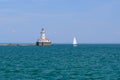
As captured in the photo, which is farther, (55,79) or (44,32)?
(44,32)

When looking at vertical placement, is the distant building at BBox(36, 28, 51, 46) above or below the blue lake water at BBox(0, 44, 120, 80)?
above

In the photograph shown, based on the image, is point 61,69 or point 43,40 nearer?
point 61,69

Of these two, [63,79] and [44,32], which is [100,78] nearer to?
[63,79]

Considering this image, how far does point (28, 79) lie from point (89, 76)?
7.54 metres

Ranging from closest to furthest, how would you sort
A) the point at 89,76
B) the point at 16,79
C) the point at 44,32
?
the point at 16,79
the point at 89,76
the point at 44,32

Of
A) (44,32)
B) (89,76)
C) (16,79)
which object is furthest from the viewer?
(44,32)

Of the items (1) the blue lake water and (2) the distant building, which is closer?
(1) the blue lake water

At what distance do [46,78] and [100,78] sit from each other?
609 centimetres

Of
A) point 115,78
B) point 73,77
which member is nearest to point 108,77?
point 115,78

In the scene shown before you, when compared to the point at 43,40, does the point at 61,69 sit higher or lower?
lower

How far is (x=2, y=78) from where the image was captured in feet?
131

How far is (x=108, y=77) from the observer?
134 feet

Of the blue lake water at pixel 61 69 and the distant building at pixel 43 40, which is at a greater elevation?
the distant building at pixel 43 40

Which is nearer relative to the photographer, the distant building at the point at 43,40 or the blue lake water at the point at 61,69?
the blue lake water at the point at 61,69
